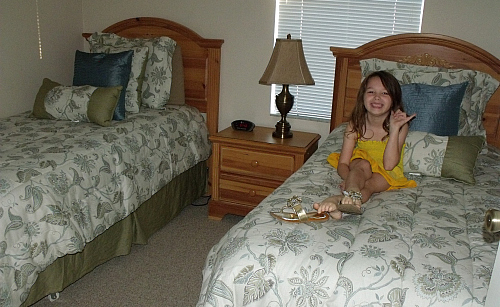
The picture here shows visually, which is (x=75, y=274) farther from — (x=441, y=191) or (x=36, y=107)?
(x=441, y=191)

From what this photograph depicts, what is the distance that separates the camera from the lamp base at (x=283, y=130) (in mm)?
2898

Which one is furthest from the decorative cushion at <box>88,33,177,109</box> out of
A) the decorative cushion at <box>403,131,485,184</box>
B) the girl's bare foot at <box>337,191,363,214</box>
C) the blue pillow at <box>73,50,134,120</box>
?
the girl's bare foot at <box>337,191,363,214</box>

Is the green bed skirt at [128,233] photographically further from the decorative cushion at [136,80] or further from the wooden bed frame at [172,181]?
the decorative cushion at [136,80]

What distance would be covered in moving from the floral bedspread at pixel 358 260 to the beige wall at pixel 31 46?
2070 millimetres

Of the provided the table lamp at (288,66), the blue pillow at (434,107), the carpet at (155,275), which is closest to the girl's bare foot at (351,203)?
the blue pillow at (434,107)

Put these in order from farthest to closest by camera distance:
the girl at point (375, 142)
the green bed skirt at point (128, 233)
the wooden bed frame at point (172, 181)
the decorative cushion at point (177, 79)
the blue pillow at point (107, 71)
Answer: the decorative cushion at point (177, 79) → the blue pillow at point (107, 71) → the wooden bed frame at point (172, 181) → the green bed skirt at point (128, 233) → the girl at point (375, 142)

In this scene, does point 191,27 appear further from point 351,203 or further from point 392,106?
point 351,203

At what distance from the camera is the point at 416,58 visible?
2.68 metres

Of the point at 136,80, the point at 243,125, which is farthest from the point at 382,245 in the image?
the point at 136,80

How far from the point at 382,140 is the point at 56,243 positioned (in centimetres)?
148

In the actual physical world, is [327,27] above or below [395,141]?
above

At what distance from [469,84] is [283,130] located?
1041 millimetres

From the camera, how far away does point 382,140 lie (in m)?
2.19

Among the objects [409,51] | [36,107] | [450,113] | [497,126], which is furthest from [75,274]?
[497,126]
